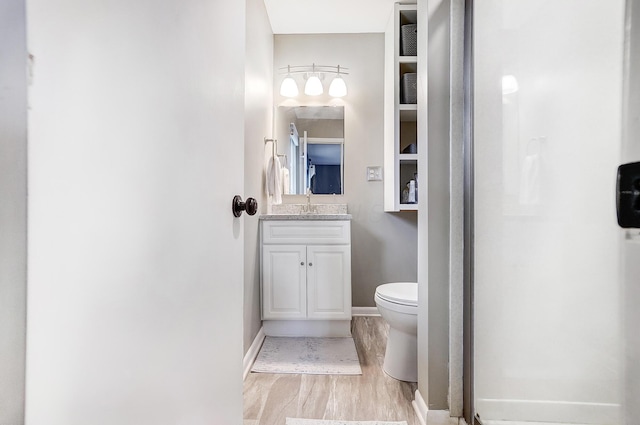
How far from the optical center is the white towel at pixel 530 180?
0.93 m

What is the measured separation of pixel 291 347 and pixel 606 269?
175cm

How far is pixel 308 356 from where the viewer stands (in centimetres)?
193

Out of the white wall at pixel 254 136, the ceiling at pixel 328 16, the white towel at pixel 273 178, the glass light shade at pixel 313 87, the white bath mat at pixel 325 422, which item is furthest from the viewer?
the glass light shade at pixel 313 87

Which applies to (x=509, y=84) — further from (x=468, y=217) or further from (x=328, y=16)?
(x=328, y=16)

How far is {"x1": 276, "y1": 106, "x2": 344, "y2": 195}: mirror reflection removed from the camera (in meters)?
2.76

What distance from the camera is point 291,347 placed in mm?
2057

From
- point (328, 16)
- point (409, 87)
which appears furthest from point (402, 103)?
point (328, 16)

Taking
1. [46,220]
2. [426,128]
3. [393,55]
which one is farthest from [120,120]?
[393,55]

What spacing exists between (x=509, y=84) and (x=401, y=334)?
125 centimetres

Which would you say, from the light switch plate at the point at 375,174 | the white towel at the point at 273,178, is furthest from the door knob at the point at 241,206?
the light switch plate at the point at 375,174

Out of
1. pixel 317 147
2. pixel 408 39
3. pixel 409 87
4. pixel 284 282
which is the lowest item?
pixel 284 282

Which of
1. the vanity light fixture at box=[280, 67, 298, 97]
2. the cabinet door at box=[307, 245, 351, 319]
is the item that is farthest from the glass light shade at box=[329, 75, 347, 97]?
the cabinet door at box=[307, 245, 351, 319]

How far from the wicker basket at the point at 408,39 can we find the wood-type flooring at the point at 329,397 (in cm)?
221

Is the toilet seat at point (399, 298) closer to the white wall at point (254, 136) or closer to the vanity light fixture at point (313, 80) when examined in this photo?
the white wall at point (254, 136)
